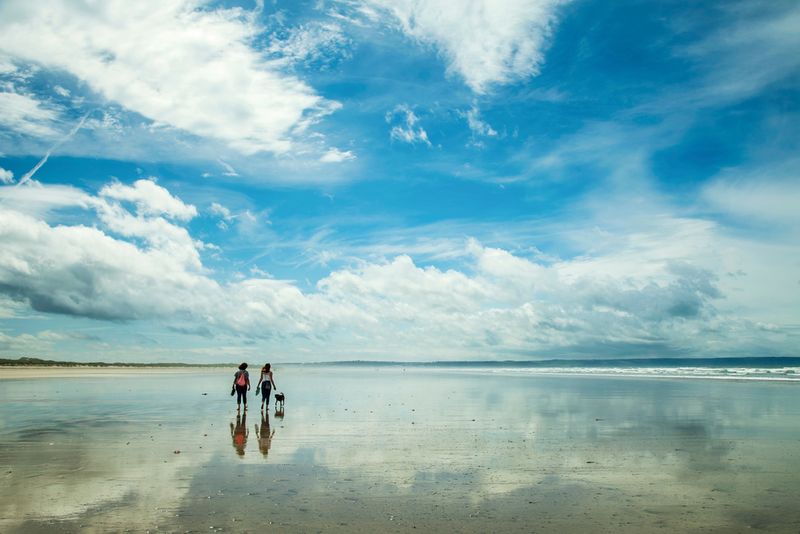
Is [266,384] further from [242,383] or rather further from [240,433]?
[240,433]

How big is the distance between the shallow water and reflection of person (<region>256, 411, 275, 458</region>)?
69mm

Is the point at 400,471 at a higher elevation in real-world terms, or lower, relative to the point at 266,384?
lower

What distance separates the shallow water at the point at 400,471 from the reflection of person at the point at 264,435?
0.07 metres

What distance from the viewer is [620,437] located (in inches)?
760

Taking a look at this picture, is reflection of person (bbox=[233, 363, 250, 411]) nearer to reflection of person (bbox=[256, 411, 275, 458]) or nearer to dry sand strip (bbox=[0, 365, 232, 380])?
reflection of person (bbox=[256, 411, 275, 458])

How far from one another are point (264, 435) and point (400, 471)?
7.69m

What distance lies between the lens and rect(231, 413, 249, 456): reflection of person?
17250 millimetres

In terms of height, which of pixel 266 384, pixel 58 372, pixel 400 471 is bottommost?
pixel 400 471

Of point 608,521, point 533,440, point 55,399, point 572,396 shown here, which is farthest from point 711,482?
point 55,399

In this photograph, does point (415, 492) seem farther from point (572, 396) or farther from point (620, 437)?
point (572, 396)

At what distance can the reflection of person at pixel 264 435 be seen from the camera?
1705 centimetres

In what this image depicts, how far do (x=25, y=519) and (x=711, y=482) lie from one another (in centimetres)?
1409

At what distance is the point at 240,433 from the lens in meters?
20.3

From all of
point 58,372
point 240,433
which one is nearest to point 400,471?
point 240,433
